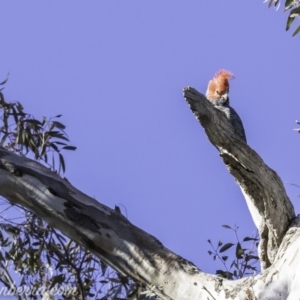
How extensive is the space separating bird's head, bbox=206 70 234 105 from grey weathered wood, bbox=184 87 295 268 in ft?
4.95

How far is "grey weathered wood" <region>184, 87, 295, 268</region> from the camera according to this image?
9.64 feet

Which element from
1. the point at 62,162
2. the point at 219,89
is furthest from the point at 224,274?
the point at 219,89

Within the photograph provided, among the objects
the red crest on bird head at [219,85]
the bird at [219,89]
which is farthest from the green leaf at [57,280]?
the red crest on bird head at [219,85]

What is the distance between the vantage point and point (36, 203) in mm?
3186

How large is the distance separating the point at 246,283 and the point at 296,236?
0.92ft

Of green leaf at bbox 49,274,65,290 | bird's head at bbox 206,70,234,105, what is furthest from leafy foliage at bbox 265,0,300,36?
green leaf at bbox 49,274,65,290

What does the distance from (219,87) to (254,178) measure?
2266 mm

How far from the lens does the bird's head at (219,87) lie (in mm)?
4857

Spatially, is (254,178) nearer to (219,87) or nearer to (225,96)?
(225,96)

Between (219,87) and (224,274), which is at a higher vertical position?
(219,87)

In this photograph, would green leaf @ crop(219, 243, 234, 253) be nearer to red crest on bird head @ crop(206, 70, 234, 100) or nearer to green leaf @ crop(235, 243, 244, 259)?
green leaf @ crop(235, 243, 244, 259)

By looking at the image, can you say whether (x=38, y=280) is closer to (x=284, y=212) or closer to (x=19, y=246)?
(x=19, y=246)

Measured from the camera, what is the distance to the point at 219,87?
5.29 metres

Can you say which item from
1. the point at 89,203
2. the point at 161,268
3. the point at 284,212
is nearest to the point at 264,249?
the point at 284,212
